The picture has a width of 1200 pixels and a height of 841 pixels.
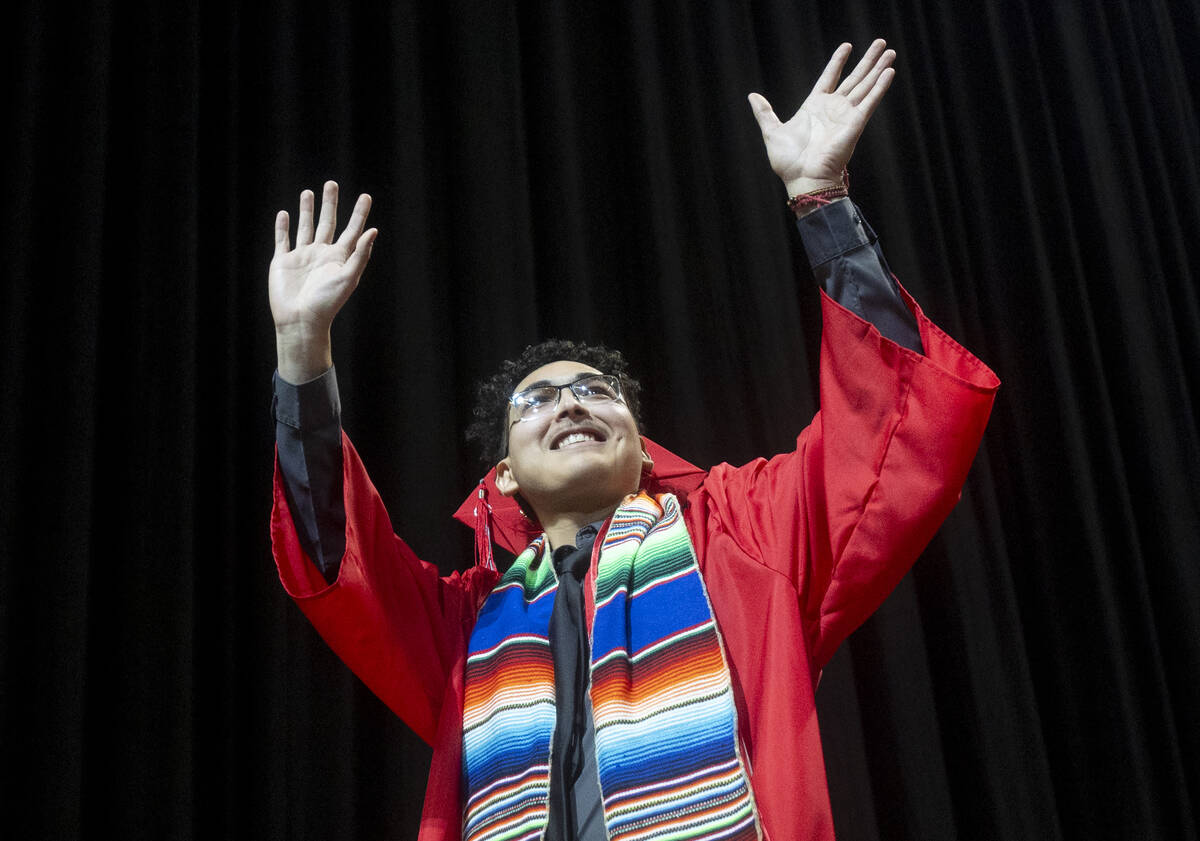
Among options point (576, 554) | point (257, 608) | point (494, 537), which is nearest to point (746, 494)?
point (576, 554)

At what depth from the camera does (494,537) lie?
5.43ft

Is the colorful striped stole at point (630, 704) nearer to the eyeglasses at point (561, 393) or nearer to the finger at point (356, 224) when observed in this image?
the eyeglasses at point (561, 393)

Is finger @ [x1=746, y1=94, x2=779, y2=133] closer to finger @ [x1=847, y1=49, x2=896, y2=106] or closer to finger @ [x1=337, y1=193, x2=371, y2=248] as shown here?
finger @ [x1=847, y1=49, x2=896, y2=106]

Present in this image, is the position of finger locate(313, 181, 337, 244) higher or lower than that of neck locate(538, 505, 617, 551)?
higher

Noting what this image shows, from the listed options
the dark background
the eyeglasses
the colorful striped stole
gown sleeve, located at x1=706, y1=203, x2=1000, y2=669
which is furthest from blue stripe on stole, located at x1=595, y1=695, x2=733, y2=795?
the dark background

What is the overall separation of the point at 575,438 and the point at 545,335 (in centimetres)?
70

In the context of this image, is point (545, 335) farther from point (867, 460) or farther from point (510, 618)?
point (867, 460)

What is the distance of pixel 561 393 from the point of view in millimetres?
1541

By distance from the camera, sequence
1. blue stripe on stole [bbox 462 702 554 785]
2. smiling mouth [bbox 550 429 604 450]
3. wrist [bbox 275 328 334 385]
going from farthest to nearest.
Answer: smiling mouth [bbox 550 429 604 450] → wrist [bbox 275 328 334 385] → blue stripe on stole [bbox 462 702 554 785]

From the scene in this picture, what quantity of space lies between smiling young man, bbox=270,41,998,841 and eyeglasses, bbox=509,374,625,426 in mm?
94

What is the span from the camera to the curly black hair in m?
1.76

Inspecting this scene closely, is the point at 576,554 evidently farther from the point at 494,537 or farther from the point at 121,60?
the point at 121,60

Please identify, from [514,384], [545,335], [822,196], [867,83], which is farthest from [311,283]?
[545,335]

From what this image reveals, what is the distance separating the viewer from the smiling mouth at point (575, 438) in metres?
1.50
